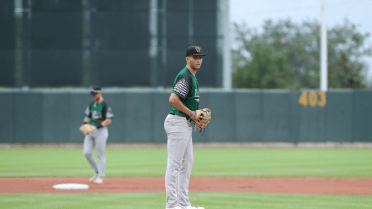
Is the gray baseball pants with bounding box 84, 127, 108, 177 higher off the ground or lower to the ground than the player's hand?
lower

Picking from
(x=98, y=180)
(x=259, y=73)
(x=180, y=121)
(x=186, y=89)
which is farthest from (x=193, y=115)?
(x=259, y=73)

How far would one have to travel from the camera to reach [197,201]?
24.8 feet

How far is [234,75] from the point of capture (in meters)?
52.1

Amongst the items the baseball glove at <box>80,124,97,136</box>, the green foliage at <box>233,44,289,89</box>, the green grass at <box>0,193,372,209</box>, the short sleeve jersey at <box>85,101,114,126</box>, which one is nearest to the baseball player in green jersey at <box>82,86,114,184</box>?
the short sleeve jersey at <box>85,101,114,126</box>

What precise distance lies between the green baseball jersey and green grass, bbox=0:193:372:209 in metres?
1.71

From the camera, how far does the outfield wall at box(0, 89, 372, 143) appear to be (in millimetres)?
21594

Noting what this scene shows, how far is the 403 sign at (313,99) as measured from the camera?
2244cm

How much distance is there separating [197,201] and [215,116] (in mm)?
14693

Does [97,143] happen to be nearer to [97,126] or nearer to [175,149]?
[97,126]

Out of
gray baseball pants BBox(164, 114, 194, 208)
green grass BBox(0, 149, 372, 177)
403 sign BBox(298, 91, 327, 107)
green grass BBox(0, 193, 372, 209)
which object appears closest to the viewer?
gray baseball pants BBox(164, 114, 194, 208)

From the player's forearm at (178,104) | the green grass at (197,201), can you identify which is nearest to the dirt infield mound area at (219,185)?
the green grass at (197,201)

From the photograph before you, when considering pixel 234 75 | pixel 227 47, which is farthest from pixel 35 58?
pixel 234 75

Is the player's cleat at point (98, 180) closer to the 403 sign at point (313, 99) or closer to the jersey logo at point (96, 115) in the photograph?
the jersey logo at point (96, 115)

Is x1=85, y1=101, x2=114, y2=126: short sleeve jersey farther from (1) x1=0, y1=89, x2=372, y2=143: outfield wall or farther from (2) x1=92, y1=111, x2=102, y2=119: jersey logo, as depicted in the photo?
(1) x1=0, y1=89, x2=372, y2=143: outfield wall
